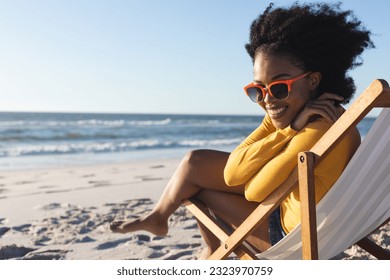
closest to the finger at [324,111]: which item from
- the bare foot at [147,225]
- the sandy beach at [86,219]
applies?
the bare foot at [147,225]

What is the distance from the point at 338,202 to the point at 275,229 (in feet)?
1.22

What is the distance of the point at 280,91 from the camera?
2.05 metres

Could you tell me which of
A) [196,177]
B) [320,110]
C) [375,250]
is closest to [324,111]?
[320,110]

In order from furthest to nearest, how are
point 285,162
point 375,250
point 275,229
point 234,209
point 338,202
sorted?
point 375,250
point 234,209
point 275,229
point 338,202
point 285,162

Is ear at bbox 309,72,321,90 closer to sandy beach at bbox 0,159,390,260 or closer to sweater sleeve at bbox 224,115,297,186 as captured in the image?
sweater sleeve at bbox 224,115,297,186

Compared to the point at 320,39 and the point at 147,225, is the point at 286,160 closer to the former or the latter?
the point at 320,39

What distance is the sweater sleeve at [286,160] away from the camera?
187 centimetres

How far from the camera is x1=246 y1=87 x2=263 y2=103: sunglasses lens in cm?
216

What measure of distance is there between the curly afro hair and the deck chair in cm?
38

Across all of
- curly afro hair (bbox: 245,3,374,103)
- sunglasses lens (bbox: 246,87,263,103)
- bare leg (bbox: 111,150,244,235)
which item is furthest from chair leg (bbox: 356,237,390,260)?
sunglasses lens (bbox: 246,87,263,103)

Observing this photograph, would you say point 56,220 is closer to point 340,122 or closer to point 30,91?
point 340,122

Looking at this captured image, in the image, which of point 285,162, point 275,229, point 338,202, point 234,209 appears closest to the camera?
point 285,162
